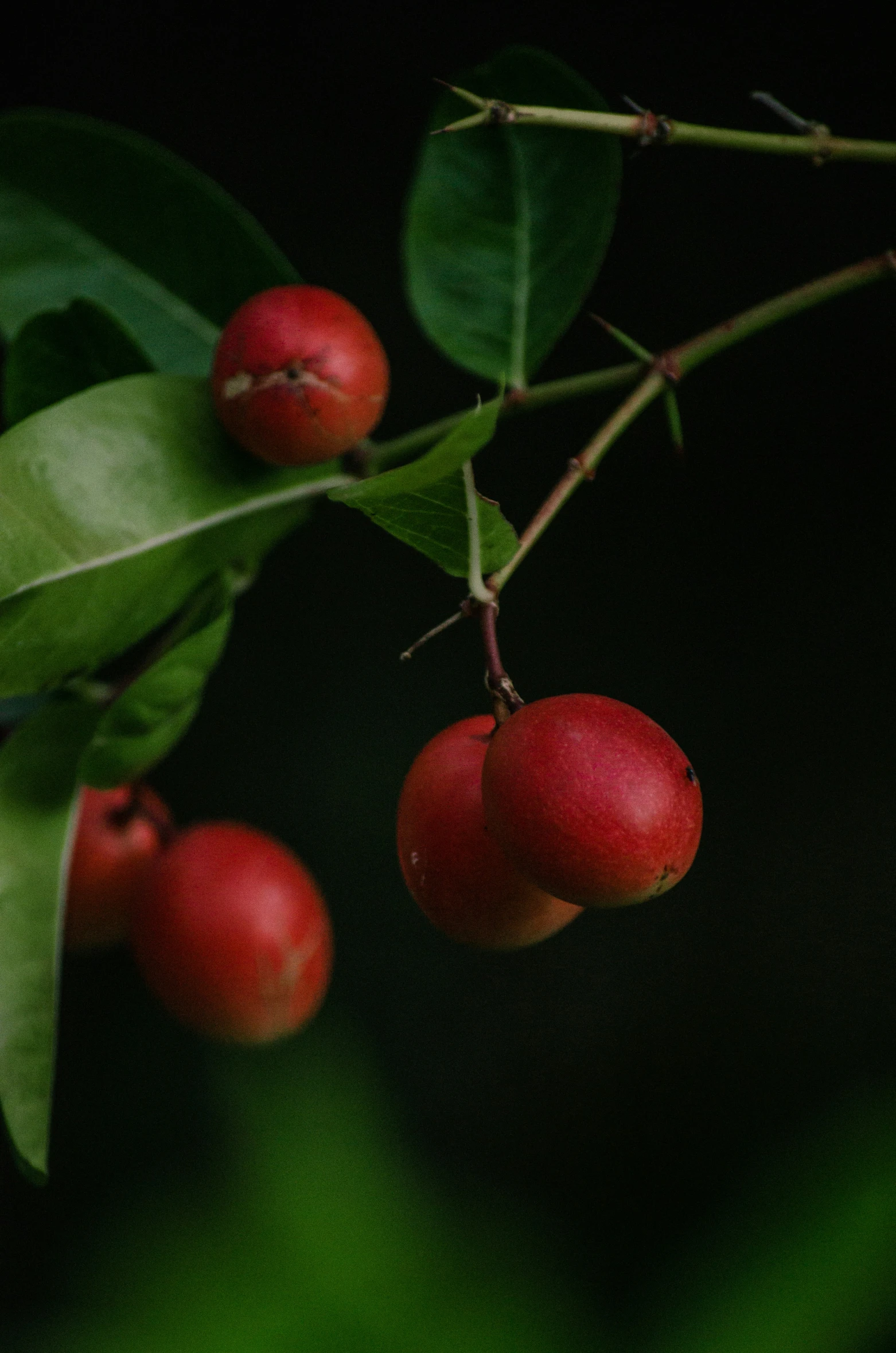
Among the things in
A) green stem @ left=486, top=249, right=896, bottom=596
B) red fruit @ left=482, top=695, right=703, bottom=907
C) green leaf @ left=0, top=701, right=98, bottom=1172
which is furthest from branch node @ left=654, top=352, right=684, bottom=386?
green leaf @ left=0, top=701, right=98, bottom=1172

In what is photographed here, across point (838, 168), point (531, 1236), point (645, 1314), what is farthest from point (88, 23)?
point (645, 1314)

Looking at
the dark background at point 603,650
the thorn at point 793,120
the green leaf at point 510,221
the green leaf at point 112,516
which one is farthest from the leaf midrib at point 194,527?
the dark background at point 603,650

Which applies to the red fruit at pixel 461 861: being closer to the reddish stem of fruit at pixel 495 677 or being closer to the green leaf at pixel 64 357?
the reddish stem of fruit at pixel 495 677

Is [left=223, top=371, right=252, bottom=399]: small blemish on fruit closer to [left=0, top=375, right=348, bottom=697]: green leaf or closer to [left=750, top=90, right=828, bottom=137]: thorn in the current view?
[left=0, top=375, right=348, bottom=697]: green leaf

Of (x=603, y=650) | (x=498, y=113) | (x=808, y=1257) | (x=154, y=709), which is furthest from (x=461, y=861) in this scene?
(x=808, y=1257)

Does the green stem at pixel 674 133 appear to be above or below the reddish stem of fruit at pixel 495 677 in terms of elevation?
above

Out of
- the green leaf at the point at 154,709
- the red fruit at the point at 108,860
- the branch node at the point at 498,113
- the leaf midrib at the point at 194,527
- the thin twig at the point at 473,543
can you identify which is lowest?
the red fruit at the point at 108,860

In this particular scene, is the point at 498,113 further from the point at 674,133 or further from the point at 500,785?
the point at 500,785
